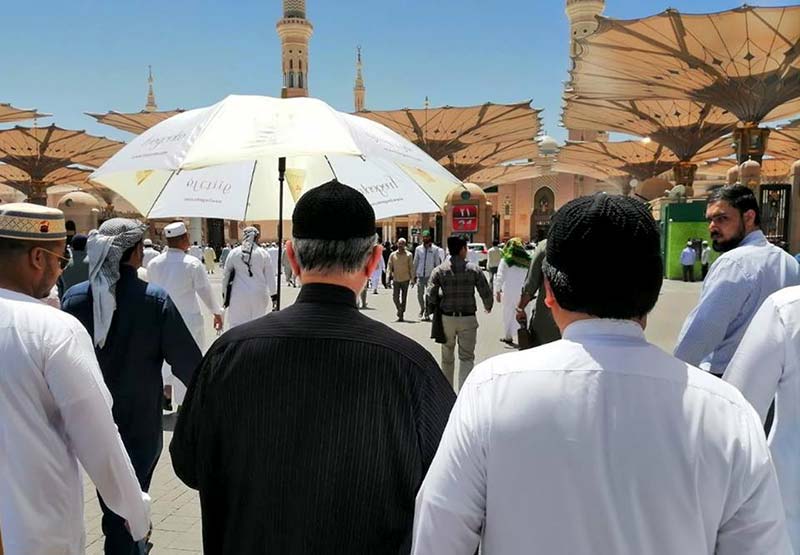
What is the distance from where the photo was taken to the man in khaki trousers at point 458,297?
648 centimetres

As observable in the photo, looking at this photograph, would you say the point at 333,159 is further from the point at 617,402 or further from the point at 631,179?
the point at 631,179

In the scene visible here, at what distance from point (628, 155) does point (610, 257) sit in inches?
2016

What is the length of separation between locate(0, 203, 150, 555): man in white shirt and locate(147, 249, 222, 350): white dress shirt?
4.12 meters

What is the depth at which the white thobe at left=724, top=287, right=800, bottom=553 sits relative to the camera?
6.63 ft

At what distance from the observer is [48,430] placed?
6.49ft

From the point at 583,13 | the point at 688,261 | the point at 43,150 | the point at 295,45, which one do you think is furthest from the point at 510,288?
the point at 295,45

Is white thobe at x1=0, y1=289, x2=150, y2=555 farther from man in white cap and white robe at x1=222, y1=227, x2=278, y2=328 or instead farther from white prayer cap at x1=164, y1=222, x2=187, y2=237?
man in white cap and white robe at x1=222, y1=227, x2=278, y2=328

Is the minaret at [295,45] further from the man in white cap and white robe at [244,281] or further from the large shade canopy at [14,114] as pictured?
the man in white cap and white robe at [244,281]

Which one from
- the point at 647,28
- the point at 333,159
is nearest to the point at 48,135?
the point at 647,28

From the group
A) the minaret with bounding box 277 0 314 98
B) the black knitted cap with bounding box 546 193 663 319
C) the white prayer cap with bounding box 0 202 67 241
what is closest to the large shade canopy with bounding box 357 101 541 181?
the minaret with bounding box 277 0 314 98

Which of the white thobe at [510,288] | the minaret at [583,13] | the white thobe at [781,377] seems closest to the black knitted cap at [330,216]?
the white thobe at [781,377]

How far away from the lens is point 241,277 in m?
7.25

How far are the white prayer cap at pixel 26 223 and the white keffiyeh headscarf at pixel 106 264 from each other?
86cm

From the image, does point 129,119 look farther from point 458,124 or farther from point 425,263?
point 425,263
